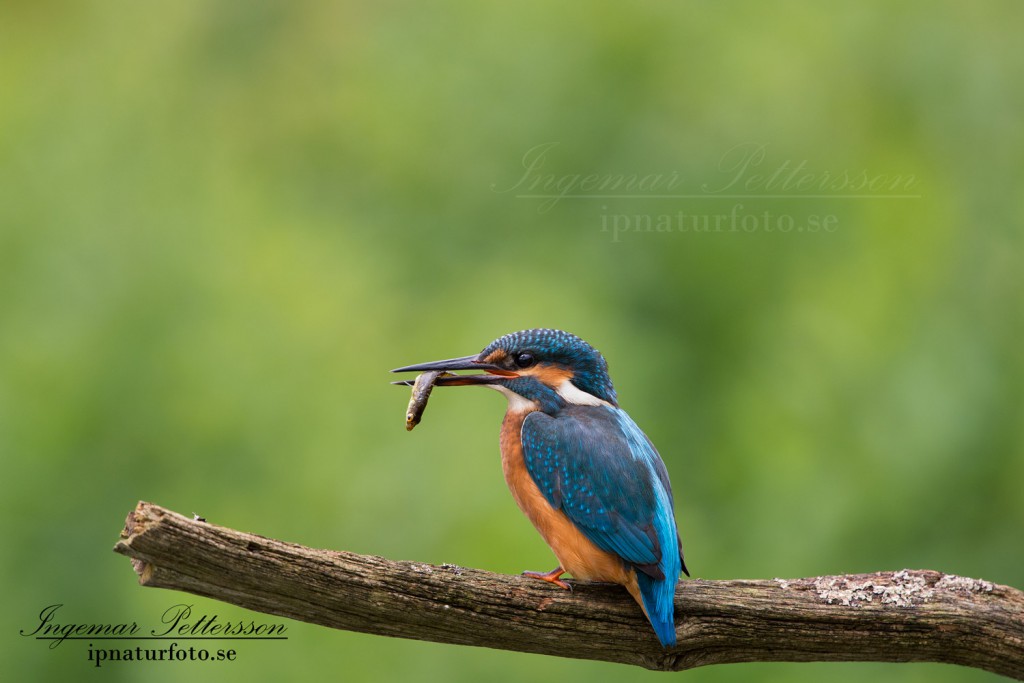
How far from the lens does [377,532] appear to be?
4.10 meters

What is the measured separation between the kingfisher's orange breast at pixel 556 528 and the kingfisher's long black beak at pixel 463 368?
4.4 inches

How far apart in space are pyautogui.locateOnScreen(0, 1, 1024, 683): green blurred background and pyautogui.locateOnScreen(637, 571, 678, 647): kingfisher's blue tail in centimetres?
151

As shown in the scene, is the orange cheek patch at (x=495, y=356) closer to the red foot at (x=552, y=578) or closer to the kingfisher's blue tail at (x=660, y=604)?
the red foot at (x=552, y=578)

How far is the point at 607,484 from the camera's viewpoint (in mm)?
2475

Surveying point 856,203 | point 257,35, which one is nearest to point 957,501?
point 856,203

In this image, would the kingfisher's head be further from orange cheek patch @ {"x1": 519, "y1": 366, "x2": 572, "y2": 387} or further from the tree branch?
the tree branch

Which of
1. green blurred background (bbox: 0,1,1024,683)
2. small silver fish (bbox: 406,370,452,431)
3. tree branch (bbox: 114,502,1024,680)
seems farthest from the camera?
green blurred background (bbox: 0,1,1024,683)

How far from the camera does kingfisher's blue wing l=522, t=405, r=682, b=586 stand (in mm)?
2377

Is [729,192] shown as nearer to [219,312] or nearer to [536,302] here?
[536,302]

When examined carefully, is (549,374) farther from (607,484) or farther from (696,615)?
(696,615)

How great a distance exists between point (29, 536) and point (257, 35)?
2.94 metres

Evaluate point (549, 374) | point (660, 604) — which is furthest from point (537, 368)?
point (660, 604)

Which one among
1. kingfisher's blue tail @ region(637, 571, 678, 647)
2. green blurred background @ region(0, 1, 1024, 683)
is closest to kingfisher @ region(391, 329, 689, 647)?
kingfisher's blue tail @ region(637, 571, 678, 647)

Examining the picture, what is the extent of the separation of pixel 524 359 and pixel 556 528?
1.54 ft
